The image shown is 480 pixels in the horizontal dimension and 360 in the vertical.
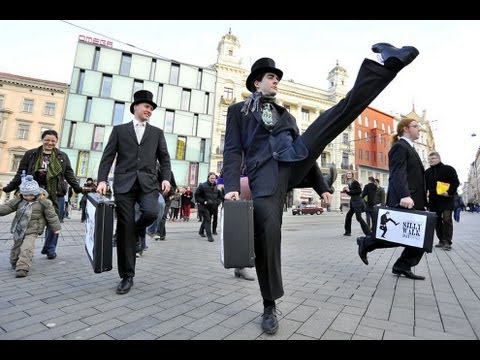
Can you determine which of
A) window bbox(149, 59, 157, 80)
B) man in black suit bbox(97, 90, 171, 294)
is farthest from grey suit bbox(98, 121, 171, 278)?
window bbox(149, 59, 157, 80)

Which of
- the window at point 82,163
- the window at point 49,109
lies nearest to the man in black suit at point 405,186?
the window at point 82,163

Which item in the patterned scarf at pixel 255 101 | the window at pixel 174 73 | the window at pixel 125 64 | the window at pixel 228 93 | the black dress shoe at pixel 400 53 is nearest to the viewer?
the black dress shoe at pixel 400 53

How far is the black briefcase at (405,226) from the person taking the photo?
11.0 ft

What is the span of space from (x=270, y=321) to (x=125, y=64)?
3763 centimetres

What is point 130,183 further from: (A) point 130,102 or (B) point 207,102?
(B) point 207,102

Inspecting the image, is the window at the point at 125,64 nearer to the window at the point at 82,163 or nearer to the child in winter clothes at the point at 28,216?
the window at the point at 82,163

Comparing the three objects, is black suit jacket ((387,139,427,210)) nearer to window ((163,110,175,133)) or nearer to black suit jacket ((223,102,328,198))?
black suit jacket ((223,102,328,198))

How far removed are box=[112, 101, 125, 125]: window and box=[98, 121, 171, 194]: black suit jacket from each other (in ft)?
106

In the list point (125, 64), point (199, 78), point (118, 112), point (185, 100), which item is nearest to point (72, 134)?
point (118, 112)

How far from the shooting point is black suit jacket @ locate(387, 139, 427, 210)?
3820 millimetres

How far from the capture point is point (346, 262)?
4875mm

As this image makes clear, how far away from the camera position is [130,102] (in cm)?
3350

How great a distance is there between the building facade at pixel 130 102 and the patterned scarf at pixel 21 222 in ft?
97.5

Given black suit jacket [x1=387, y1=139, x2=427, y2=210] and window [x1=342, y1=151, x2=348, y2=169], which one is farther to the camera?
window [x1=342, y1=151, x2=348, y2=169]
